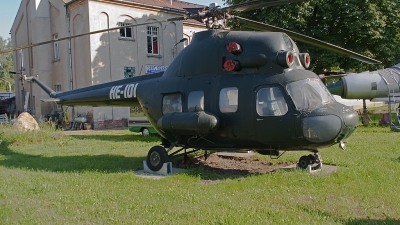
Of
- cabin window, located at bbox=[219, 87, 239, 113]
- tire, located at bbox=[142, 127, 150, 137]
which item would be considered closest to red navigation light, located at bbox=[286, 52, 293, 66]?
cabin window, located at bbox=[219, 87, 239, 113]

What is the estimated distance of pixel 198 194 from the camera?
7.01 m

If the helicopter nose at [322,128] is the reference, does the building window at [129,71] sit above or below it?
above

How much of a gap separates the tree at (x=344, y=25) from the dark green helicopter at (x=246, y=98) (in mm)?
13416

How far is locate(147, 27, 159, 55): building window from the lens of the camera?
26.4 meters

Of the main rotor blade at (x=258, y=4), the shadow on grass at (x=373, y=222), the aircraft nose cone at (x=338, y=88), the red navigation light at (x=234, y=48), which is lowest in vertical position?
the shadow on grass at (x=373, y=222)

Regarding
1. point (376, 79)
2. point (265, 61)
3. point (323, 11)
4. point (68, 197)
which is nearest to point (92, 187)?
point (68, 197)

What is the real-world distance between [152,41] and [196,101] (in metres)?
18.5

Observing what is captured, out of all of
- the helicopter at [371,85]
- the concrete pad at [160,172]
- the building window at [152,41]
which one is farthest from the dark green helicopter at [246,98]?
the building window at [152,41]

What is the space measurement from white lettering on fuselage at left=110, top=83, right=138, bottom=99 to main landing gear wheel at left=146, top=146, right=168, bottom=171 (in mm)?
1938

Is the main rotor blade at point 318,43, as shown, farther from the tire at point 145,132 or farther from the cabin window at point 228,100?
the tire at point 145,132

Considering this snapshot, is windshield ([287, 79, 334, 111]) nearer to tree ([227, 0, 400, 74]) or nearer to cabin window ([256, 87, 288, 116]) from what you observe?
cabin window ([256, 87, 288, 116])

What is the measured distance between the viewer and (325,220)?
5.45 metres

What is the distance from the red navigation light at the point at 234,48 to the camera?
8.40 m

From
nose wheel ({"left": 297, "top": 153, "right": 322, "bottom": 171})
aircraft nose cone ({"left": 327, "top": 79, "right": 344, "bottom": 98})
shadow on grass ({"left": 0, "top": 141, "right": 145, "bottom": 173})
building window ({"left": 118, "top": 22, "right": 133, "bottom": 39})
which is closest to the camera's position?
nose wheel ({"left": 297, "top": 153, "right": 322, "bottom": 171})
